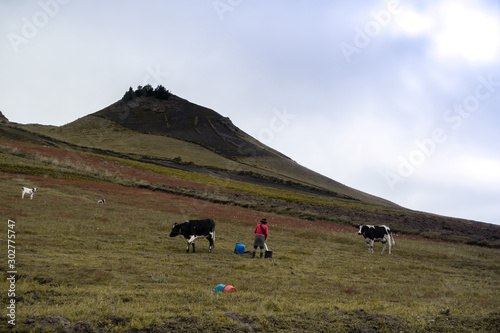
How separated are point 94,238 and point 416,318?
18.7m

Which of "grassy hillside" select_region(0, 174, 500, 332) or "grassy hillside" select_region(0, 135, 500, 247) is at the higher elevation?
"grassy hillside" select_region(0, 135, 500, 247)

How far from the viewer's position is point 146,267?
17.0 metres

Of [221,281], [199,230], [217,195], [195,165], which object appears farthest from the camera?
→ [195,165]

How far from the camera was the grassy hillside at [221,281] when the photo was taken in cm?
1003

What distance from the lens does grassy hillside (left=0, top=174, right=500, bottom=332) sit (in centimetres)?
1003

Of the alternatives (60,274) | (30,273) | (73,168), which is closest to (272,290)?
(60,274)

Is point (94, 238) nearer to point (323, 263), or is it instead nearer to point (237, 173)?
point (323, 263)

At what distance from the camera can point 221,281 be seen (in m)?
16.0

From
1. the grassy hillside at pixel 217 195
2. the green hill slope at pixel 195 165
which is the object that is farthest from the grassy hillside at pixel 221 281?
the green hill slope at pixel 195 165

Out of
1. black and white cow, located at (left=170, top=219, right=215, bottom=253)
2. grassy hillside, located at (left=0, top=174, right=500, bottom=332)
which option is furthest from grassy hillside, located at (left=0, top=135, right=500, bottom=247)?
black and white cow, located at (left=170, top=219, right=215, bottom=253)

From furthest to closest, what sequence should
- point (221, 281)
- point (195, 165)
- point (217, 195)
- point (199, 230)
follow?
point (195, 165), point (217, 195), point (199, 230), point (221, 281)

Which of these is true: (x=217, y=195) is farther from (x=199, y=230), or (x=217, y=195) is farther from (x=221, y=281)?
(x=221, y=281)

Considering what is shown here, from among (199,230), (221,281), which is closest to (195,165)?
(199,230)

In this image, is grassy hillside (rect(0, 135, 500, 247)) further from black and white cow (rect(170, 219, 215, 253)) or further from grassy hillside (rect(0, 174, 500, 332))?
black and white cow (rect(170, 219, 215, 253))
